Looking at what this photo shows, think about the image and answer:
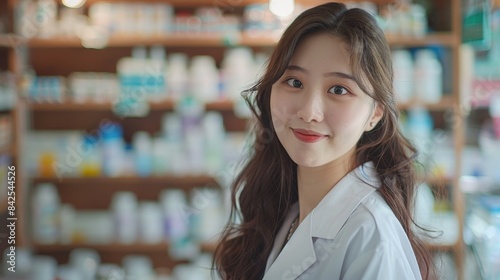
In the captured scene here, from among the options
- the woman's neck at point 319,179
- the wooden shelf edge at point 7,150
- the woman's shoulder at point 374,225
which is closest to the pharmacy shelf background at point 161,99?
the wooden shelf edge at point 7,150

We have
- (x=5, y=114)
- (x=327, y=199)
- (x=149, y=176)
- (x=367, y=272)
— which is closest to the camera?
(x=367, y=272)

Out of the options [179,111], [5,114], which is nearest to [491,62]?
[179,111]

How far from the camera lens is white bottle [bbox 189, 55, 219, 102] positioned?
9.87 ft

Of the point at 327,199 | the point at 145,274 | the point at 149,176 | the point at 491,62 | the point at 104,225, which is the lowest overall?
the point at 145,274

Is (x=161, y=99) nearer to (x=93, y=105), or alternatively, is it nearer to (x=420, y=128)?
(x=93, y=105)

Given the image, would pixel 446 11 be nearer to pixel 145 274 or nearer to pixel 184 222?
pixel 184 222

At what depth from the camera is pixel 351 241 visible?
92cm

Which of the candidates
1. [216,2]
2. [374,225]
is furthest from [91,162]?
[374,225]

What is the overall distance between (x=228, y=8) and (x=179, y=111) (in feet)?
2.11

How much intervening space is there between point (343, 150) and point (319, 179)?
0.33ft

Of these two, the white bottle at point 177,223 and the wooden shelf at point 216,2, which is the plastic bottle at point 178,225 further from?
the wooden shelf at point 216,2

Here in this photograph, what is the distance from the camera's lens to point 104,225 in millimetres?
3148

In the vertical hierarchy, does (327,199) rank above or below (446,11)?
below

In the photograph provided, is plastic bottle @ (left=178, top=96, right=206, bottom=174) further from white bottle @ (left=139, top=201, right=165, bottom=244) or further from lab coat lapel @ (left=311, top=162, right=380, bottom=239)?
lab coat lapel @ (left=311, top=162, right=380, bottom=239)
